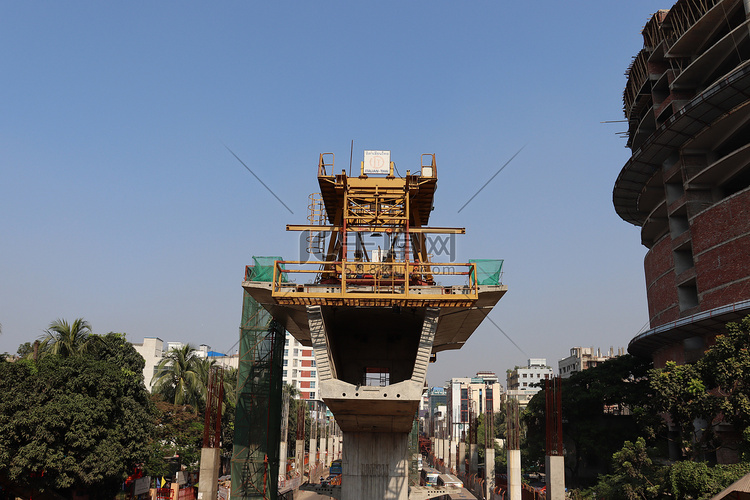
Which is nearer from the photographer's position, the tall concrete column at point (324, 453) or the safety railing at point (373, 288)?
the safety railing at point (373, 288)

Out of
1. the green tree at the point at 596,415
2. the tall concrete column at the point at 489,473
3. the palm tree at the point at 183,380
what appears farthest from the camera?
the palm tree at the point at 183,380

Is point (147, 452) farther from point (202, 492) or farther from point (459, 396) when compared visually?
point (459, 396)

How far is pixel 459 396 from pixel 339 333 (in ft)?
413

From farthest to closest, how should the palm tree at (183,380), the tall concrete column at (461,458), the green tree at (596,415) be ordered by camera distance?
the tall concrete column at (461,458) < the palm tree at (183,380) < the green tree at (596,415)

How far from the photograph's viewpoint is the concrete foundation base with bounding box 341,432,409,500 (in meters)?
26.8

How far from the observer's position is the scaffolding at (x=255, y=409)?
114 feet

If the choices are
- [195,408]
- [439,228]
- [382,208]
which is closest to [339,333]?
[382,208]

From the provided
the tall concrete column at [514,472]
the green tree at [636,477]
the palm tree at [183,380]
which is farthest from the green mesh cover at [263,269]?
the palm tree at [183,380]

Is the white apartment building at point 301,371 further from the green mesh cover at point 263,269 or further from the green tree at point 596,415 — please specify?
the green mesh cover at point 263,269

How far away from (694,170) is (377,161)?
945 inches

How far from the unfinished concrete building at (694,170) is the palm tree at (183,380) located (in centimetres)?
3762

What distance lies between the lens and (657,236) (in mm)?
49312

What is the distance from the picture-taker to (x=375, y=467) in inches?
1070

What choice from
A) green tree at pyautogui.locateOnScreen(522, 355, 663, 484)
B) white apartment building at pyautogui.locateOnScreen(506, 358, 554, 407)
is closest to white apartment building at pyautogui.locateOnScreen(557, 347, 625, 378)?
white apartment building at pyautogui.locateOnScreen(506, 358, 554, 407)
